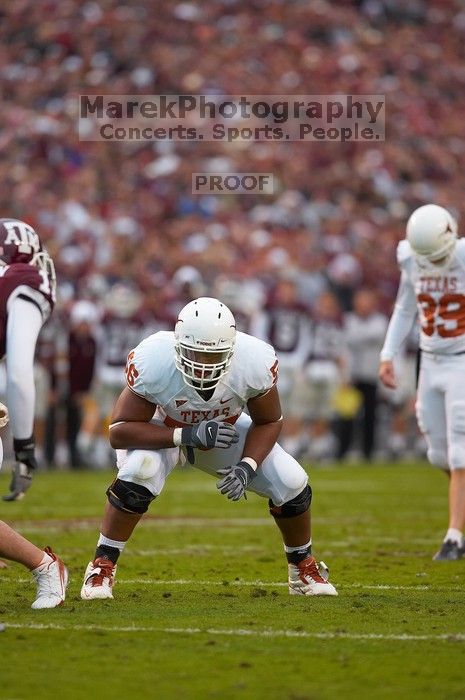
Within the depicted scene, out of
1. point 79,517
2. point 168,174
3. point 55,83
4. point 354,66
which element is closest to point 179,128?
point 168,174

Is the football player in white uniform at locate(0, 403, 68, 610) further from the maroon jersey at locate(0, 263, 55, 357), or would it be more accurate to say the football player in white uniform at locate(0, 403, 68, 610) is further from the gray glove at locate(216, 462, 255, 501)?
the gray glove at locate(216, 462, 255, 501)

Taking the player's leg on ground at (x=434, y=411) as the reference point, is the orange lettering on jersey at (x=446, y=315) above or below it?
above

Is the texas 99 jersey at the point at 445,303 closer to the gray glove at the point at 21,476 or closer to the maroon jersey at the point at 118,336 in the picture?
the gray glove at the point at 21,476

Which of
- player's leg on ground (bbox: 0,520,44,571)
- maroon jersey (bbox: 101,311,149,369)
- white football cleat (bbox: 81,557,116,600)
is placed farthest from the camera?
maroon jersey (bbox: 101,311,149,369)

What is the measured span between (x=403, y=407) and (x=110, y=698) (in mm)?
13161

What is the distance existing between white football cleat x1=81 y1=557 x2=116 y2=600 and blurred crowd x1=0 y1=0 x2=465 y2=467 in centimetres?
819

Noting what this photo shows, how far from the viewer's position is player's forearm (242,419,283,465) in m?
5.31

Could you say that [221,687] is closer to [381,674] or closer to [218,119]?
[381,674]

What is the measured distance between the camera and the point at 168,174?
634 inches

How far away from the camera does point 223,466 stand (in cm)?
551
